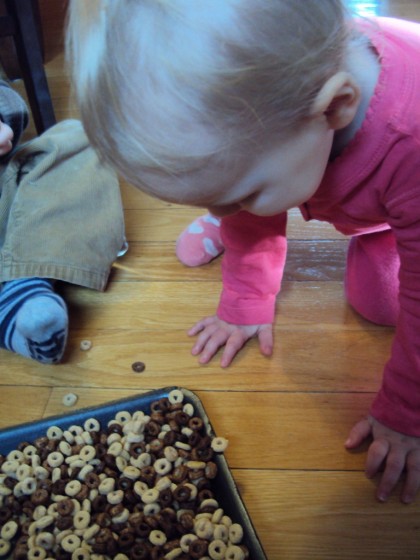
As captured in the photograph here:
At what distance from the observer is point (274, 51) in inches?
17.7

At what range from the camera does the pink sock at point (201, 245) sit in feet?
3.43

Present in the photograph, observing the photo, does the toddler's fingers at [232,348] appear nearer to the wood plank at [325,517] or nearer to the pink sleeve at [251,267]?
the pink sleeve at [251,267]

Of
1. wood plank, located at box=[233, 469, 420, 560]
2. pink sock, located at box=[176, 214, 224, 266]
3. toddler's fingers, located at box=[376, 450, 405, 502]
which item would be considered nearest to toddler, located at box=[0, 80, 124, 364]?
→ pink sock, located at box=[176, 214, 224, 266]

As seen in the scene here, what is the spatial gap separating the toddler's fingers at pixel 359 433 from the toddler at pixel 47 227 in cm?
41

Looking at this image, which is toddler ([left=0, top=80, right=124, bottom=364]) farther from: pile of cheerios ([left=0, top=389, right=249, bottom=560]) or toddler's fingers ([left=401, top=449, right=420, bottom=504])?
toddler's fingers ([left=401, top=449, right=420, bottom=504])

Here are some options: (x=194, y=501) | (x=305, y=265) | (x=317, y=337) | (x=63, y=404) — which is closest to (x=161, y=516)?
(x=194, y=501)

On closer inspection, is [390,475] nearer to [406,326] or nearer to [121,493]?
[406,326]

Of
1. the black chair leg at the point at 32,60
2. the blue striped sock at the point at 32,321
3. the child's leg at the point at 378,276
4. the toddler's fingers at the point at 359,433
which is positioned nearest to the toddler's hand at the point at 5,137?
the blue striped sock at the point at 32,321

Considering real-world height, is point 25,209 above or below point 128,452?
above

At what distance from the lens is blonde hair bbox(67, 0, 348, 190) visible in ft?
1.44

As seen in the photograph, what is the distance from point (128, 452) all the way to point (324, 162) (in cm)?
42

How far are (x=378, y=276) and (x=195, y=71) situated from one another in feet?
1.77

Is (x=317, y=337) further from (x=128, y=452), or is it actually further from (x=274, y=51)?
(x=274, y=51)

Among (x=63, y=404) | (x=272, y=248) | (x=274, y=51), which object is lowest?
(x=63, y=404)
